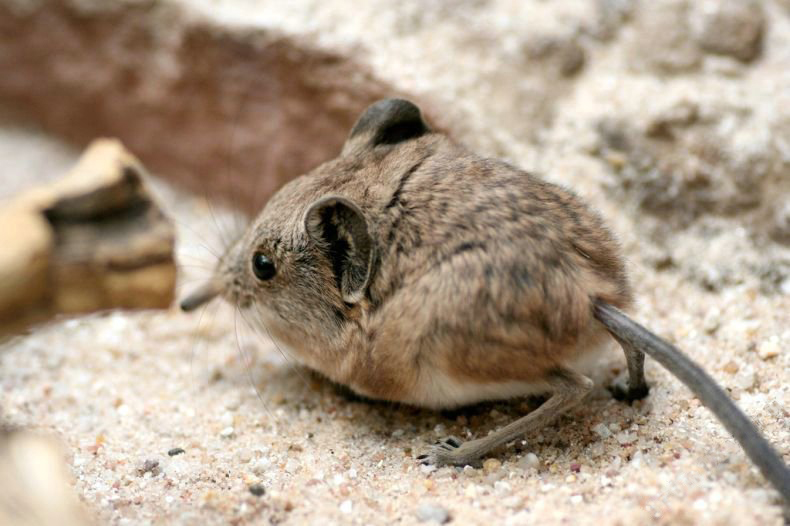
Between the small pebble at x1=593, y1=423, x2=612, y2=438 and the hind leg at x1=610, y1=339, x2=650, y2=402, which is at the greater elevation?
the hind leg at x1=610, y1=339, x2=650, y2=402

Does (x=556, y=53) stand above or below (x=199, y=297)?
above

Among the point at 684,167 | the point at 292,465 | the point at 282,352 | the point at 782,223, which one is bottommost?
the point at 292,465

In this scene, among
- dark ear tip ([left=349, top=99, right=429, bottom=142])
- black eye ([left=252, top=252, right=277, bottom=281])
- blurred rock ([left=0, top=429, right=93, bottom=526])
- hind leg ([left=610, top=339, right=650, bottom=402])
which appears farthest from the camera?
dark ear tip ([left=349, top=99, right=429, bottom=142])

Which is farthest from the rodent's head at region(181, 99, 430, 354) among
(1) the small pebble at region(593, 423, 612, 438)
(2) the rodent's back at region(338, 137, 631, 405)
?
(1) the small pebble at region(593, 423, 612, 438)

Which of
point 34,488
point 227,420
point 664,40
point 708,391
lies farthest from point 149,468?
point 664,40

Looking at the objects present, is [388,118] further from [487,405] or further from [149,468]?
[149,468]

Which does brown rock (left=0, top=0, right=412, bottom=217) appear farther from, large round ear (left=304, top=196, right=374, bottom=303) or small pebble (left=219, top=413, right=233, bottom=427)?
small pebble (left=219, top=413, right=233, bottom=427)

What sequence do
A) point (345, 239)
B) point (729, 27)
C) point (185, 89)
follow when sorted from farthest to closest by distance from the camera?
point (185, 89), point (729, 27), point (345, 239)

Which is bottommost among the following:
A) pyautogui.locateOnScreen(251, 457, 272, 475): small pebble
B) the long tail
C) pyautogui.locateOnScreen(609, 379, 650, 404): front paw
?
pyautogui.locateOnScreen(251, 457, 272, 475): small pebble
